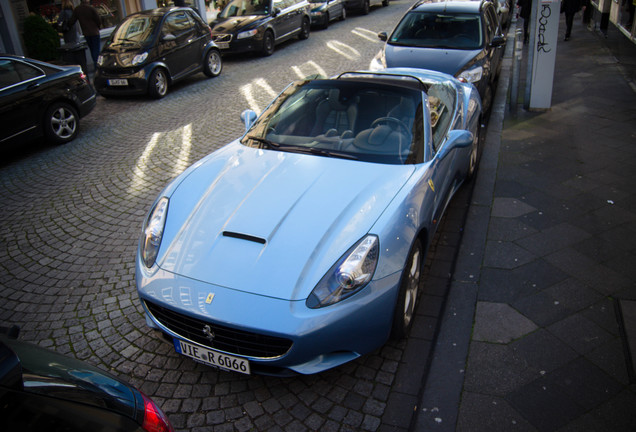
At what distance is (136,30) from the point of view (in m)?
10.6

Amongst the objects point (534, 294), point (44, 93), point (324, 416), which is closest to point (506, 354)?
point (534, 294)

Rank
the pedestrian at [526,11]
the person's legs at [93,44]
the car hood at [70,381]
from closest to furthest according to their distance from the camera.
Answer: the car hood at [70,381]
the person's legs at [93,44]
the pedestrian at [526,11]

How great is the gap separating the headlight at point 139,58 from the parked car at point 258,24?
347 centimetres

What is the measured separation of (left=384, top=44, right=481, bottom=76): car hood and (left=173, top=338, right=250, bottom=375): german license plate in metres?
5.95

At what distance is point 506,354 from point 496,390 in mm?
358

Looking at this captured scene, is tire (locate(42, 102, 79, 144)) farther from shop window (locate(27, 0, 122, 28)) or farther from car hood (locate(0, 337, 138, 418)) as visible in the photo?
shop window (locate(27, 0, 122, 28))

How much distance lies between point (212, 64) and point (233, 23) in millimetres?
2404

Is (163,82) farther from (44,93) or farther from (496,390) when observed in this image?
(496,390)

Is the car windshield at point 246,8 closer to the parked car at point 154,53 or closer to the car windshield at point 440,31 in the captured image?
the parked car at point 154,53

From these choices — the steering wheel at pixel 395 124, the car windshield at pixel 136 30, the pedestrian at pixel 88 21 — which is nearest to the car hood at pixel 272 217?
the steering wheel at pixel 395 124

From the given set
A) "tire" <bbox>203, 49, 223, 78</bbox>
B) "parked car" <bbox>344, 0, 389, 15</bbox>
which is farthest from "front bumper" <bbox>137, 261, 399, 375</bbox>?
"parked car" <bbox>344, 0, 389, 15</bbox>

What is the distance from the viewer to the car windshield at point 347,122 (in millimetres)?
4090

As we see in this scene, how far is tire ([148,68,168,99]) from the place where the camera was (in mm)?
9961

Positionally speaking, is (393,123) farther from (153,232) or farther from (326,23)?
(326,23)
